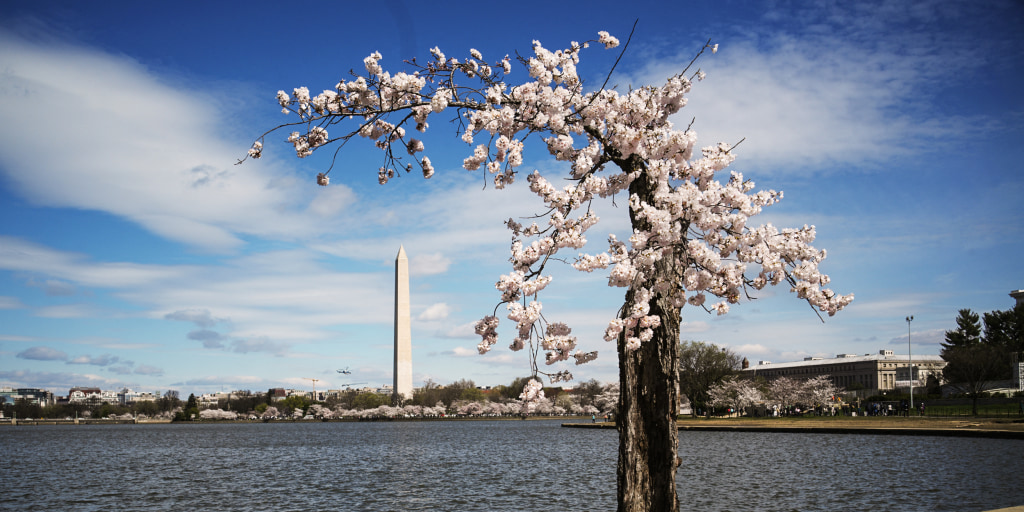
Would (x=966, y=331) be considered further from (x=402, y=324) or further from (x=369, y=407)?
(x=369, y=407)

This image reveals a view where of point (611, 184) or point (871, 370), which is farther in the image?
point (871, 370)

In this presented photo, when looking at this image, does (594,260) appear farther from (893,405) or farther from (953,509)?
(893,405)

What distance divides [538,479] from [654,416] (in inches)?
786

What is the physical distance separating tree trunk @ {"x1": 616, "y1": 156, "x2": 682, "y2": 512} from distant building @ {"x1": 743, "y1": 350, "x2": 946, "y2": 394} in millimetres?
121827

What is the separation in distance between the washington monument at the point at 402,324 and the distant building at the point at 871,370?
59.0 meters

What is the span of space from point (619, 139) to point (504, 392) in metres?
176

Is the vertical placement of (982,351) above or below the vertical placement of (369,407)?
above

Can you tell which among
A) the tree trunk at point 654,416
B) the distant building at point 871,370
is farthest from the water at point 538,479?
the distant building at point 871,370

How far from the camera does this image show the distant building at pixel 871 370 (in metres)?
131

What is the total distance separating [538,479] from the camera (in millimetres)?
27078

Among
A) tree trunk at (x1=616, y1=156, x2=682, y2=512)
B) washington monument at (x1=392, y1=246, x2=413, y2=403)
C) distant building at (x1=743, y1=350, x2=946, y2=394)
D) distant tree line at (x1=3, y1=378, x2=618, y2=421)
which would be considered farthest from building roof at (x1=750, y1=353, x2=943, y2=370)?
tree trunk at (x1=616, y1=156, x2=682, y2=512)

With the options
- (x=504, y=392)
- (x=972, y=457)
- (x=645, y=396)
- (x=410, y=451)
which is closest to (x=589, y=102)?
(x=645, y=396)

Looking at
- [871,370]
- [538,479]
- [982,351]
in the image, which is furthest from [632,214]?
[871,370]

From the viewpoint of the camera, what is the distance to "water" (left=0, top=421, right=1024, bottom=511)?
2048 centimetres
